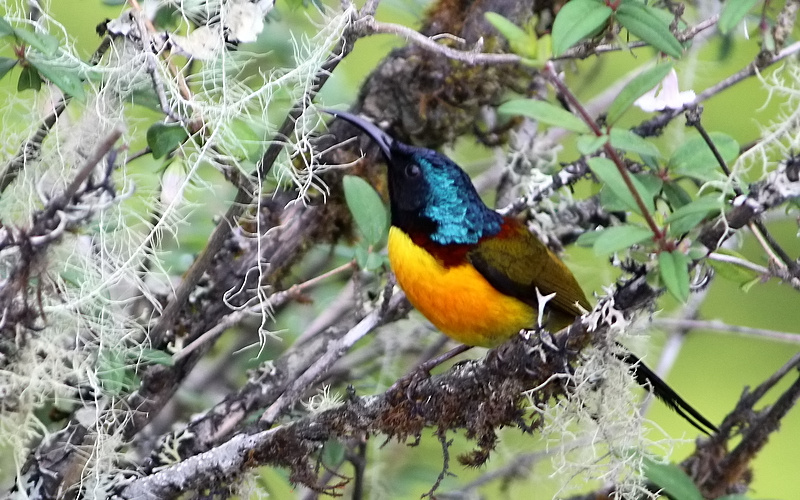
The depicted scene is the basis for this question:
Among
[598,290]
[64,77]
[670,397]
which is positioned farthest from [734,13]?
[598,290]

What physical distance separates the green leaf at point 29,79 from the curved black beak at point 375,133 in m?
0.57

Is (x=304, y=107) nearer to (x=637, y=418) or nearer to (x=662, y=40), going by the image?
(x=662, y=40)

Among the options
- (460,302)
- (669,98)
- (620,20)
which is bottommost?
(460,302)

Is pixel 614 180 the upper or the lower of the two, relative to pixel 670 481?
upper

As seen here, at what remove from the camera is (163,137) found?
1304mm

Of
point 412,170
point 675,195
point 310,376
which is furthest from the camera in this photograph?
point 412,170

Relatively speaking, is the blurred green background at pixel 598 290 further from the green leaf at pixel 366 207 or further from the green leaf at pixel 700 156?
the green leaf at pixel 366 207

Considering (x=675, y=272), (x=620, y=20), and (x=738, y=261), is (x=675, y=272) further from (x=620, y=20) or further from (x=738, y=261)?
(x=620, y=20)

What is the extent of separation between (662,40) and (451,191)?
750 mm

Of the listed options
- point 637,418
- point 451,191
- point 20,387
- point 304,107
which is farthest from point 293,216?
point 637,418

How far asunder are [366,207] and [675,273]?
694 mm

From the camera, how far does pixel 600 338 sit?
49.3 inches

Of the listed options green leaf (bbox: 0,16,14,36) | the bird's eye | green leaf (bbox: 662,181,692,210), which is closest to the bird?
the bird's eye

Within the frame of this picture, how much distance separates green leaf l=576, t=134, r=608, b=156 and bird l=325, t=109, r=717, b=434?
0.63 metres
